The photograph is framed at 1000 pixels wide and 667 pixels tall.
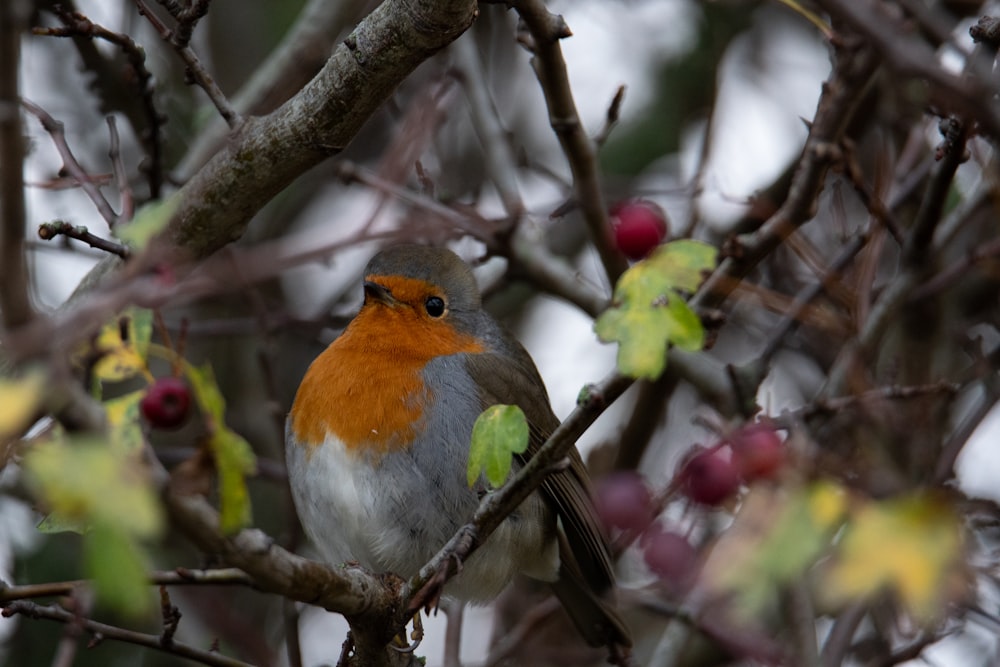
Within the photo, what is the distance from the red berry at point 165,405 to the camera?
257 centimetres

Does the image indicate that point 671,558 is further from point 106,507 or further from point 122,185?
point 106,507

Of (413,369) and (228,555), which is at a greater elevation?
(413,369)

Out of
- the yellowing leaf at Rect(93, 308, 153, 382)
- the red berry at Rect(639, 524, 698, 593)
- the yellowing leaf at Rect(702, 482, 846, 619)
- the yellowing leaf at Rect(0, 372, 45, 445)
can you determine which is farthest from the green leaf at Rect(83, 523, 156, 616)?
the red berry at Rect(639, 524, 698, 593)

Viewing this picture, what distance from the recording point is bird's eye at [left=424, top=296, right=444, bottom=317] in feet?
14.7

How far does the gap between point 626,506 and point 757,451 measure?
41.2 inches

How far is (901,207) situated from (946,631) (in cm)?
187

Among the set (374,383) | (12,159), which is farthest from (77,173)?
(12,159)

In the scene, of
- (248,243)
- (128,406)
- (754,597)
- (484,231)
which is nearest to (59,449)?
(128,406)

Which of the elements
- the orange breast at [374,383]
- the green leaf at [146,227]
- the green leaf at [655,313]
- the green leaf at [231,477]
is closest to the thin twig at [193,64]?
the green leaf at [146,227]

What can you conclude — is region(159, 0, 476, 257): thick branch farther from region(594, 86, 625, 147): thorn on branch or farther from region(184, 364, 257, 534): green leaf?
region(184, 364, 257, 534): green leaf

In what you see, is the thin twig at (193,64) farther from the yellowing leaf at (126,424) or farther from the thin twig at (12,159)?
the thin twig at (12,159)

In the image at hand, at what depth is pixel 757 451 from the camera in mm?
2971

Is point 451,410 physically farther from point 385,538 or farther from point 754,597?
point 754,597

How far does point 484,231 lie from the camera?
170 inches
